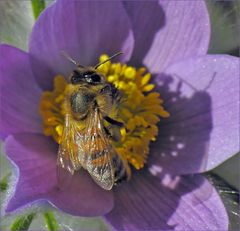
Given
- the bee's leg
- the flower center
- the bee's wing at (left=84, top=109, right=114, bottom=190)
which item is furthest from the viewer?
the flower center

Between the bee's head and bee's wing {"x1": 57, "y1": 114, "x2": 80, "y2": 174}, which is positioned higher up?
the bee's head

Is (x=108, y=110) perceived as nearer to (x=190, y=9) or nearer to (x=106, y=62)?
(x=106, y=62)

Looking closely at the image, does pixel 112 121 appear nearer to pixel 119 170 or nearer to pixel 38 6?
pixel 119 170

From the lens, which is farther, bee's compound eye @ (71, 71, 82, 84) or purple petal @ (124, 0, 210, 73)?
purple petal @ (124, 0, 210, 73)

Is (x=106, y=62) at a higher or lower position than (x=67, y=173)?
higher

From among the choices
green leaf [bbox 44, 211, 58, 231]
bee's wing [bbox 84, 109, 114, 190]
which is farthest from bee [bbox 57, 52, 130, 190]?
green leaf [bbox 44, 211, 58, 231]

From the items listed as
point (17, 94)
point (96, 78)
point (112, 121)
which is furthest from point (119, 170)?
point (17, 94)

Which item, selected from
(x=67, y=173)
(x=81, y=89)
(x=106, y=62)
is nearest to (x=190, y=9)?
(x=106, y=62)

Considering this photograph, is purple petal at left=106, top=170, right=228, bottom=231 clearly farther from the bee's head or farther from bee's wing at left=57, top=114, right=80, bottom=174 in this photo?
the bee's head
